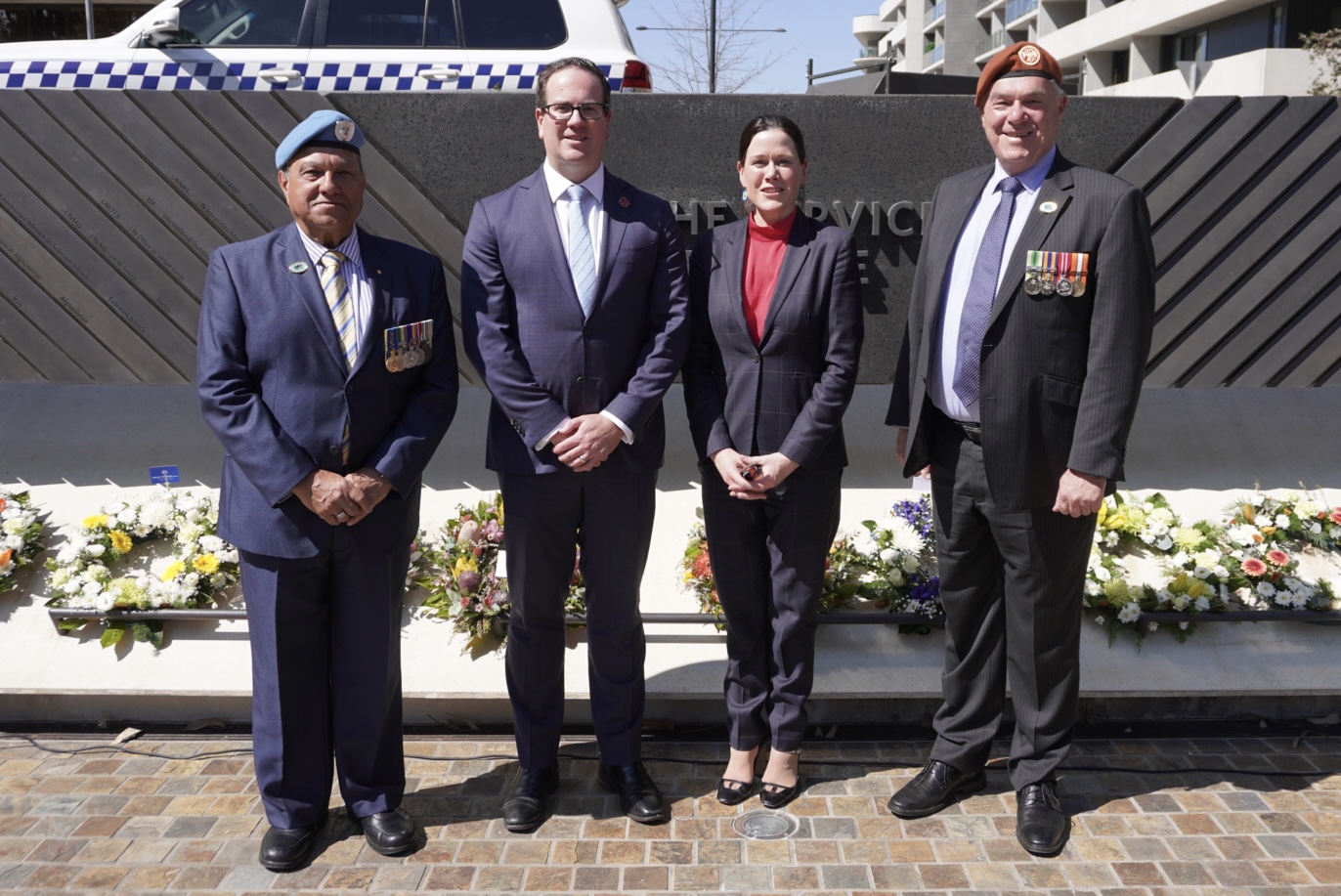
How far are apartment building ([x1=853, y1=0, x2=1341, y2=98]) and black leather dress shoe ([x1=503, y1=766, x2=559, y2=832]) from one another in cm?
1789

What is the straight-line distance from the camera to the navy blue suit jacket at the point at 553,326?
3.02 m

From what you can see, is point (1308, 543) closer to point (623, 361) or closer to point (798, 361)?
point (798, 361)

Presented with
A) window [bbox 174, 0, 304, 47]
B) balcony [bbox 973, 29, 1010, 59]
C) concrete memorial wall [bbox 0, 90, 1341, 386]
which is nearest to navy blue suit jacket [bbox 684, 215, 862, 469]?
concrete memorial wall [bbox 0, 90, 1341, 386]

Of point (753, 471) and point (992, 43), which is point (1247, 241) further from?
point (992, 43)

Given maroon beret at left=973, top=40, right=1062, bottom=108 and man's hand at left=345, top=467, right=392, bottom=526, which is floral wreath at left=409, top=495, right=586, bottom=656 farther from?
maroon beret at left=973, top=40, right=1062, bottom=108

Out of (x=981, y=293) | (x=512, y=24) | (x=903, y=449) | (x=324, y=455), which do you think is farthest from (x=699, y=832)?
(x=512, y=24)

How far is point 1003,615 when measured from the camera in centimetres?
331

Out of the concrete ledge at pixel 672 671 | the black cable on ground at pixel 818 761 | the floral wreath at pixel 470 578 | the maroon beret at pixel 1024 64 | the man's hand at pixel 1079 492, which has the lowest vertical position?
the black cable on ground at pixel 818 761

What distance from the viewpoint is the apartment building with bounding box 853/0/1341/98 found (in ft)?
81.2

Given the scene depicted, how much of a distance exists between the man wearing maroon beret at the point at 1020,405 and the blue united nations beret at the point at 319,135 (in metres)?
1.69

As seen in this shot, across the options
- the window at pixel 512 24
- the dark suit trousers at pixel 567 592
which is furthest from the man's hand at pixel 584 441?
the window at pixel 512 24

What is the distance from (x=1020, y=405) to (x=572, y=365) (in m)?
1.25

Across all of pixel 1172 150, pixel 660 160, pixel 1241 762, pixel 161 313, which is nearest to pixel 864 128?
pixel 660 160

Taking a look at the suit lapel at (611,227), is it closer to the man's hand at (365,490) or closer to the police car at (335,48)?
the man's hand at (365,490)
